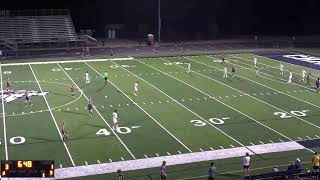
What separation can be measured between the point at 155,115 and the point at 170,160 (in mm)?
7356

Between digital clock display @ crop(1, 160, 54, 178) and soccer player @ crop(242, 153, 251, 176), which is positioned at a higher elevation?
digital clock display @ crop(1, 160, 54, 178)

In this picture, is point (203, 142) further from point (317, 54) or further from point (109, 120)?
point (317, 54)

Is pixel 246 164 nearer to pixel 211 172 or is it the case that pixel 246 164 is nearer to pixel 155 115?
pixel 211 172

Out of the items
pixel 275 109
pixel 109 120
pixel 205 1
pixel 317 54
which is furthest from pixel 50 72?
pixel 205 1

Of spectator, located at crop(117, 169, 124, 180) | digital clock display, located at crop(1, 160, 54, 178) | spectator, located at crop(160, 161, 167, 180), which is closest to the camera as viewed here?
digital clock display, located at crop(1, 160, 54, 178)

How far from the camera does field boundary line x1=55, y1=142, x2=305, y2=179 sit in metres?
21.7

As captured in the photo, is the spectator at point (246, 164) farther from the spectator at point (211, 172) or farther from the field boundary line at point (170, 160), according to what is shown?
the field boundary line at point (170, 160)

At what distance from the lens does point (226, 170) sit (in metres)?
22.2

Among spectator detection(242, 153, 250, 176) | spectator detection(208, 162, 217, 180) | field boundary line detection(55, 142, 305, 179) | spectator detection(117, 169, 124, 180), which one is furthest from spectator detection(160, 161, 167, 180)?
spectator detection(242, 153, 250, 176)

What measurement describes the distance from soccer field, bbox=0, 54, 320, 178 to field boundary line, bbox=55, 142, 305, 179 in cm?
4

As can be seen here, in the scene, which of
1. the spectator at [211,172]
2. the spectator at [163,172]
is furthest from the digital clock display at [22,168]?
the spectator at [211,172]

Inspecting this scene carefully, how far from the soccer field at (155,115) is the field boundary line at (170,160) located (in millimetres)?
44

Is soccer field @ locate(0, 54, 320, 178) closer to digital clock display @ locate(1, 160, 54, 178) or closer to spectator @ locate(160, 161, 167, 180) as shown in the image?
spectator @ locate(160, 161, 167, 180)

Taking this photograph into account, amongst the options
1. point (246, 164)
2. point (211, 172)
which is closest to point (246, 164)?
point (246, 164)
